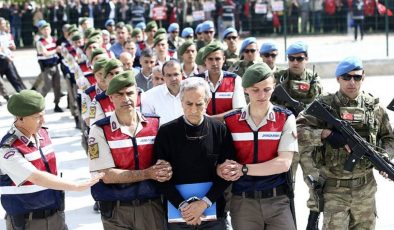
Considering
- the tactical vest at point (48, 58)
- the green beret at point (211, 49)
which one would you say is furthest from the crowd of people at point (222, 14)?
the green beret at point (211, 49)

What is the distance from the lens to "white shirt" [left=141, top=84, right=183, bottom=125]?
281 inches

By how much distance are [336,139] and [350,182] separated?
1.30ft

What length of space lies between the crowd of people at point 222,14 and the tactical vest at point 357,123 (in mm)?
17722

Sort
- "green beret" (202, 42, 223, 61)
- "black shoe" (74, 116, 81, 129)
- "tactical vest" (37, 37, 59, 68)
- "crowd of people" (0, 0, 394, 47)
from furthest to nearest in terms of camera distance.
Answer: "crowd of people" (0, 0, 394, 47)
"tactical vest" (37, 37, 59, 68)
"black shoe" (74, 116, 81, 129)
"green beret" (202, 42, 223, 61)

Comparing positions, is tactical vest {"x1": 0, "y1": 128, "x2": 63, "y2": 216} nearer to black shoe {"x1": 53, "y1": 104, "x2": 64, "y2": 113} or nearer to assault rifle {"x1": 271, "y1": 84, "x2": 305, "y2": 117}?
assault rifle {"x1": 271, "y1": 84, "x2": 305, "y2": 117}

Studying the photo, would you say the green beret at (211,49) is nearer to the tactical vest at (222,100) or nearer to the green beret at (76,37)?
the tactical vest at (222,100)

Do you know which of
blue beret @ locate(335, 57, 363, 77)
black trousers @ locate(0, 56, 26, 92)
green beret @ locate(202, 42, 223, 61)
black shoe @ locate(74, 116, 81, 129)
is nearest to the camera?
blue beret @ locate(335, 57, 363, 77)

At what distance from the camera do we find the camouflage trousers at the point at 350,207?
20.3ft

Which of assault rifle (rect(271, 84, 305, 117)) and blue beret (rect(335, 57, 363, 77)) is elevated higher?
blue beret (rect(335, 57, 363, 77))

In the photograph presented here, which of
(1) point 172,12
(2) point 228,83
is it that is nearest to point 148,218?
(2) point 228,83

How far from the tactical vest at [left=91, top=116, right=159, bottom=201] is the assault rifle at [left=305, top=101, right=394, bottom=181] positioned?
1.39 meters

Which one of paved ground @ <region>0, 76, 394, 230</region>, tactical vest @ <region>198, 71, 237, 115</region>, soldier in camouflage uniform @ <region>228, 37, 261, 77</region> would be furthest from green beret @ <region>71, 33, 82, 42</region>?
tactical vest @ <region>198, 71, 237, 115</region>

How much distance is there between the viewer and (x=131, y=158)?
5.60 m

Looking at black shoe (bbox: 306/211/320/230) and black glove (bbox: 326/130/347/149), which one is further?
black shoe (bbox: 306/211/320/230)
